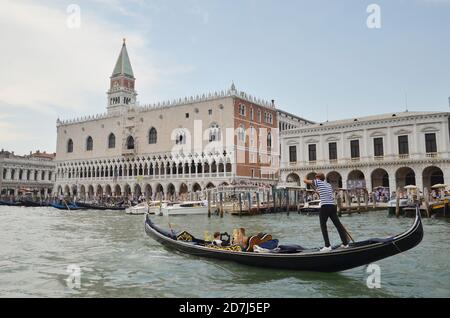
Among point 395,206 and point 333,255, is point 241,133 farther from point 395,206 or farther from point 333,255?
point 333,255

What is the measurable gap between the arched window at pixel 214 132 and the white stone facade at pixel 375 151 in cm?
625

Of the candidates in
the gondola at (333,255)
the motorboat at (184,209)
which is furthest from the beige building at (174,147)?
the gondola at (333,255)

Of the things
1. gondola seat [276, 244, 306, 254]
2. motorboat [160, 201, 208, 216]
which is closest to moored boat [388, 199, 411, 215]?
motorboat [160, 201, 208, 216]

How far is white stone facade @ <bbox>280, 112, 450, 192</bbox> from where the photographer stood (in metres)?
25.9

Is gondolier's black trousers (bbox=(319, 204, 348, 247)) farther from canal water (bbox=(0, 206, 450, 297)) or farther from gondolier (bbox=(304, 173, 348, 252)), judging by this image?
canal water (bbox=(0, 206, 450, 297))

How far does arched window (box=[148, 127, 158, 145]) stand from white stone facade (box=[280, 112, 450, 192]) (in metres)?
14.0

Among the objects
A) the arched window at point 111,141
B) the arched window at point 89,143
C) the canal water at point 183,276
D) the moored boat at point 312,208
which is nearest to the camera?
the canal water at point 183,276

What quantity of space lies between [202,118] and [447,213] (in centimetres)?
2297

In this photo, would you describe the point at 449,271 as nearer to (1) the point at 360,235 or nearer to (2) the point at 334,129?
(1) the point at 360,235

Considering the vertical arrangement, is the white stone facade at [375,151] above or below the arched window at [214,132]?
below

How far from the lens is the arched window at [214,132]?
3572 centimetres

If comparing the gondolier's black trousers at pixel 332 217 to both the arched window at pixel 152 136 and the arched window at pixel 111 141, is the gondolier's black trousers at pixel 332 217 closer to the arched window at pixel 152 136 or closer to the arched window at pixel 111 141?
the arched window at pixel 152 136

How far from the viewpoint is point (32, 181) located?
54812 millimetres
